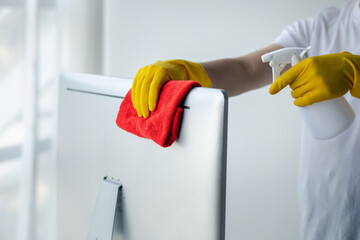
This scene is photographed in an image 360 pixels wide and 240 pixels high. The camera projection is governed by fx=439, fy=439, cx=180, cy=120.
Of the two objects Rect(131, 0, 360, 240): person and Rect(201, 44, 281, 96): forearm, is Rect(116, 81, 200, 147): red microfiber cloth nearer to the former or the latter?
Rect(131, 0, 360, 240): person

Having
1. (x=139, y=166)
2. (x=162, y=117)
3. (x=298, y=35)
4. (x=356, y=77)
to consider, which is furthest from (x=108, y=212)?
(x=298, y=35)

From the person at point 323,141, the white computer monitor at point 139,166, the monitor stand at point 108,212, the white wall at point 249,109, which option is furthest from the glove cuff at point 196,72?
the white wall at point 249,109

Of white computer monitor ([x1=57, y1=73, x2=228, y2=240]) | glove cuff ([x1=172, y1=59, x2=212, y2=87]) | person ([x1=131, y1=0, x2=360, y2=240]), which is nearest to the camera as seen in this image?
white computer monitor ([x1=57, y1=73, x2=228, y2=240])

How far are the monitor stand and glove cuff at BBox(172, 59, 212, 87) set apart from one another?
1.14 feet

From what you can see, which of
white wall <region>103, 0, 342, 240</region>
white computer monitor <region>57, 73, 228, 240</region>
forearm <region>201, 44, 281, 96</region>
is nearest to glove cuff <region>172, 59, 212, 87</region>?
forearm <region>201, 44, 281, 96</region>

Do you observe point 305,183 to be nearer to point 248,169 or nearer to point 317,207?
point 317,207

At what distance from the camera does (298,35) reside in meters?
1.44

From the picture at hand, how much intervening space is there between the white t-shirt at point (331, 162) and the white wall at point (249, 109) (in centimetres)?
37

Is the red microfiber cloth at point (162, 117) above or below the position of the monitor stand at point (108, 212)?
above

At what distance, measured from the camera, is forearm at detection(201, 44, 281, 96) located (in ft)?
4.26

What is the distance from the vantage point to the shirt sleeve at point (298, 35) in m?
1.43

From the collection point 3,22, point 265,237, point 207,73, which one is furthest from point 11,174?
point 265,237

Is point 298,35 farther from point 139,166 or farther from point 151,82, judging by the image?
point 139,166

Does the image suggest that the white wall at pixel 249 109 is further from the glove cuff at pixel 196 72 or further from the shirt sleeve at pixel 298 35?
the glove cuff at pixel 196 72
